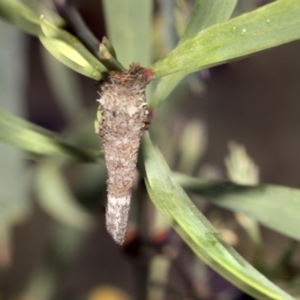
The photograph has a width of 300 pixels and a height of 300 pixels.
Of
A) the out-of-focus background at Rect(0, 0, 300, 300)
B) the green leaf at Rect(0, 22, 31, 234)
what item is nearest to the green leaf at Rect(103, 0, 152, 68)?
Answer: the out-of-focus background at Rect(0, 0, 300, 300)

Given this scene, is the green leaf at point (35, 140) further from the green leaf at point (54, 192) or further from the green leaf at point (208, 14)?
the green leaf at point (54, 192)

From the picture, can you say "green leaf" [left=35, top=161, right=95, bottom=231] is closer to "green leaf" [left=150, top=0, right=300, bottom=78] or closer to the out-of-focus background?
the out-of-focus background

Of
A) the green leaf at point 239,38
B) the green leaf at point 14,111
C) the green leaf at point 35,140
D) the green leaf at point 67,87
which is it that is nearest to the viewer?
the green leaf at point 239,38

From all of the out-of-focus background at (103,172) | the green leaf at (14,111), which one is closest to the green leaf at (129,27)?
the out-of-focus background at (103,172)

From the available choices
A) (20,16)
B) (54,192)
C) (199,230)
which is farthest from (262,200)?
(54,192)

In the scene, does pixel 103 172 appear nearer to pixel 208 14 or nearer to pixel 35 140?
pixel 35 140
